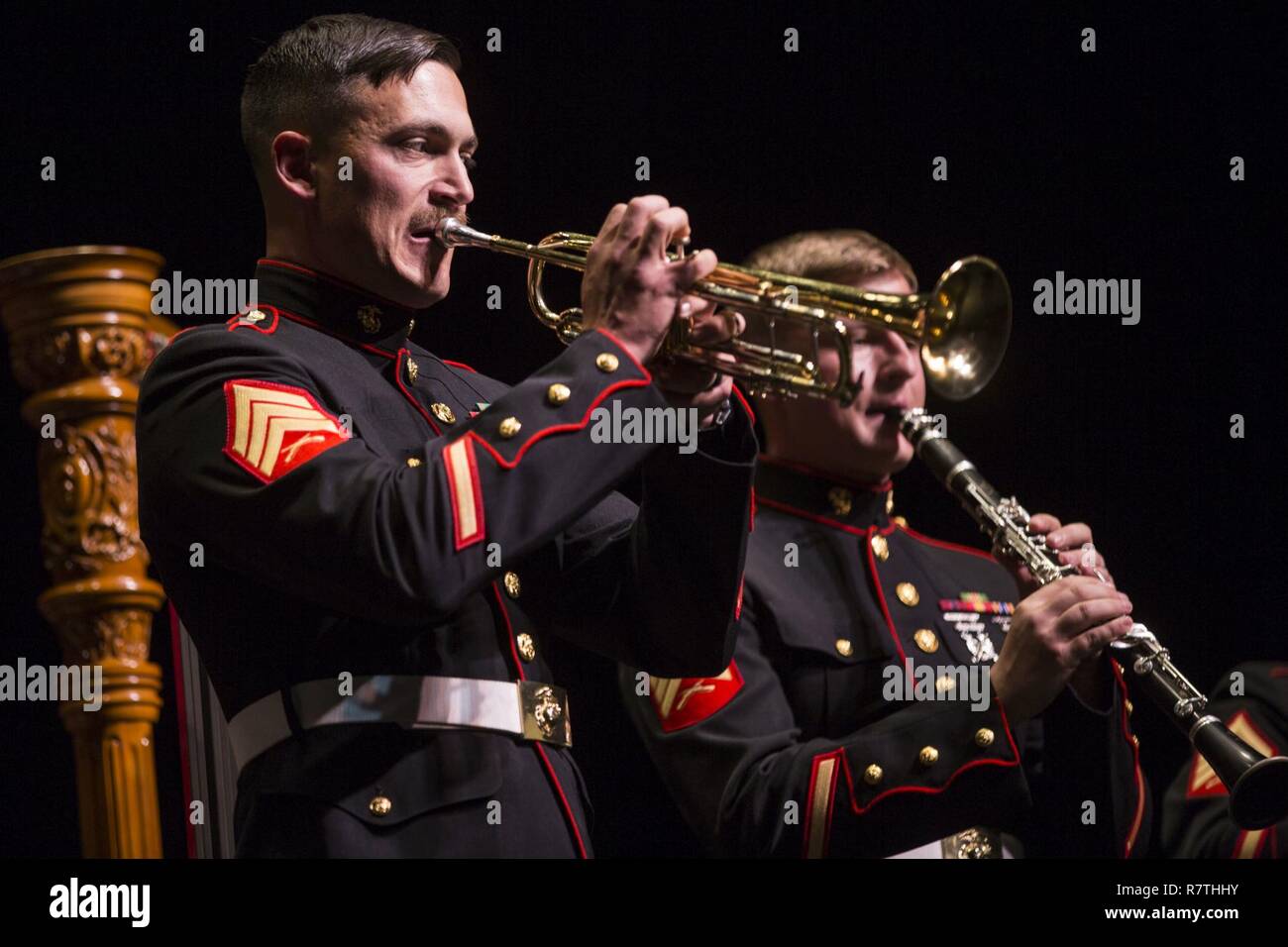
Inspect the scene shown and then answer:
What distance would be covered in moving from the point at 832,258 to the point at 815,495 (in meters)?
0.40

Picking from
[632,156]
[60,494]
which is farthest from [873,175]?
[60,494]

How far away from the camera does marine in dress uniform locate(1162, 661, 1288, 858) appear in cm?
296

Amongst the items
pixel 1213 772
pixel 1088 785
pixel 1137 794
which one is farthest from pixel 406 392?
pixel 1088 785

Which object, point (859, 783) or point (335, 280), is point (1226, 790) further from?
point (335, 280)

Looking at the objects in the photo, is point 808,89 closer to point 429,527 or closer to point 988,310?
point 988,310

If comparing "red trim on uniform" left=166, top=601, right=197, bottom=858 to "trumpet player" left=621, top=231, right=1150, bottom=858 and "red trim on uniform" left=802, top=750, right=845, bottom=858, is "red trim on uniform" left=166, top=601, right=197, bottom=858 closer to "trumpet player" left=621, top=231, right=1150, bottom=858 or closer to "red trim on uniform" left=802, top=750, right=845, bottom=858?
"trumpet player" left=621, top=231, right=1150, bottom=858

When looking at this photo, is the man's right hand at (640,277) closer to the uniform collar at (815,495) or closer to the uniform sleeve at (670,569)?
the uniform sleeve at (670,569)

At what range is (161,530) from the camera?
2.13 meters

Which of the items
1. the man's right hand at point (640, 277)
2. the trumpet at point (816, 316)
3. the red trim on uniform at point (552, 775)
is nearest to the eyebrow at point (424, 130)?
the trumpet at point (816, 316)

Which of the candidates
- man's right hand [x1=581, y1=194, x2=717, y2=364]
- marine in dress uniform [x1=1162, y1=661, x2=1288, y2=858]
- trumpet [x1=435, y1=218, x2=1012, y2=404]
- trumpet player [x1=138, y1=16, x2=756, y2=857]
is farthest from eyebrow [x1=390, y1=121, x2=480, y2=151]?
marine in dress uniform [x1=1162, y1=661, x2=1288, y2=858]

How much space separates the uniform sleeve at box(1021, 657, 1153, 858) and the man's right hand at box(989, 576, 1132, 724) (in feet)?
0.90

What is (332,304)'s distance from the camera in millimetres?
2326
